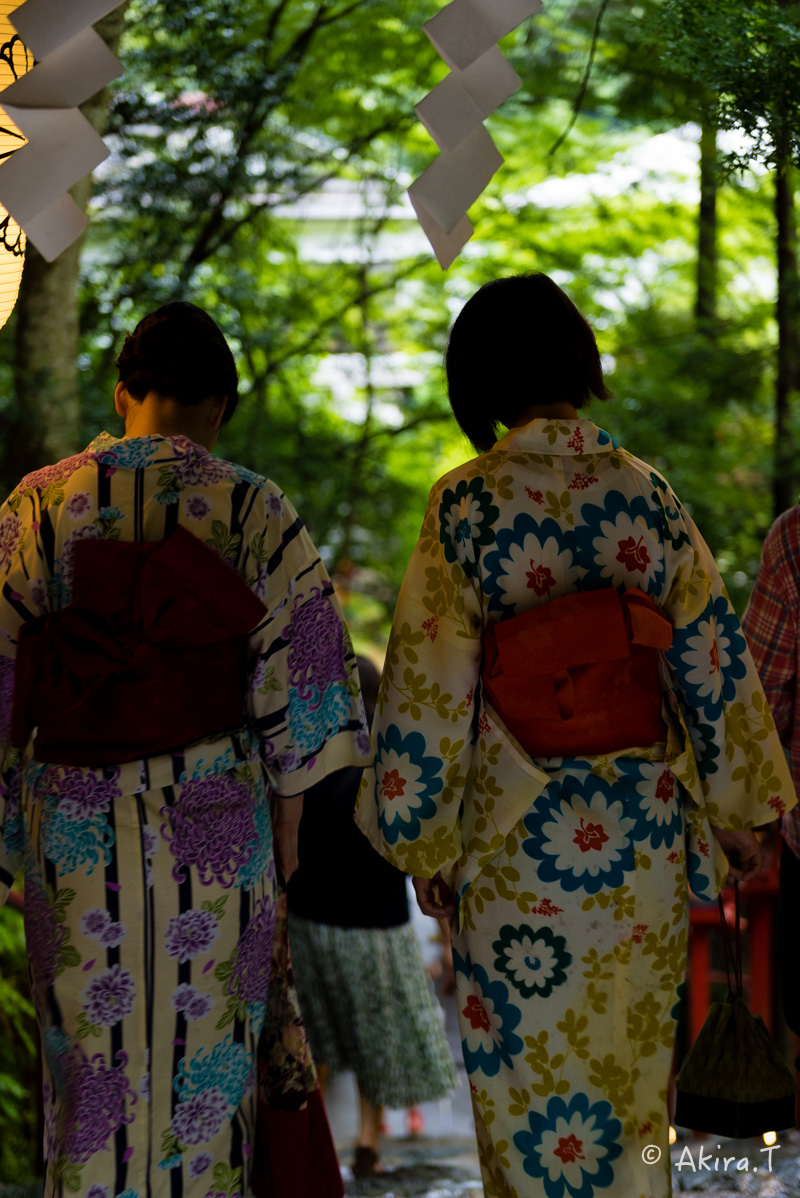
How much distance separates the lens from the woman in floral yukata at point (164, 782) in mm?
1747

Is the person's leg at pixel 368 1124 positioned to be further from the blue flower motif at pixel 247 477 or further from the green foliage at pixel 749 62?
the green foliage at pixel 749 62

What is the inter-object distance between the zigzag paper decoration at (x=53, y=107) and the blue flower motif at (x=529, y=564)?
0.99 meters

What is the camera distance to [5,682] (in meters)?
1.90

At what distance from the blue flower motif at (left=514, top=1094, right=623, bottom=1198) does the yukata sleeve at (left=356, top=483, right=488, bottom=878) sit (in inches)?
18.5

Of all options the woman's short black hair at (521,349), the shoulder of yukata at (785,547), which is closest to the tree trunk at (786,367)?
the shoulder of yukata at (785,547)

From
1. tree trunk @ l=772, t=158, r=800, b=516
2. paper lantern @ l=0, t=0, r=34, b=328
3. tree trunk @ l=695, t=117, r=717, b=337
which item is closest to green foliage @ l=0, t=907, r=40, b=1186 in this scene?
paper lantern @ l=0, t=0, r=34, b=328

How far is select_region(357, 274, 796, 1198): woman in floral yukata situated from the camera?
1.81 meters

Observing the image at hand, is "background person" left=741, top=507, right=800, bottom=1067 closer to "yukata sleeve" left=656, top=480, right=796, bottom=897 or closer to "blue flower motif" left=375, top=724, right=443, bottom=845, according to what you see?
"yukata sleeve" left=656, top=480, right=796, bottom=897

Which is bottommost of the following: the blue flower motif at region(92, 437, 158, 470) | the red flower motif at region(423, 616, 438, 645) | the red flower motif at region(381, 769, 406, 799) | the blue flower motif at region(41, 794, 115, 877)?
the blue flower motif at region(41, 794, 115, 877)

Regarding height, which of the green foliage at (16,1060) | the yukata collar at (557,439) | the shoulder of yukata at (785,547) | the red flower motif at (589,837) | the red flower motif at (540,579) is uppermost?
the yukata collar at (557,439)

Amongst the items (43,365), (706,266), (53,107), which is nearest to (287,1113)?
(53,107)

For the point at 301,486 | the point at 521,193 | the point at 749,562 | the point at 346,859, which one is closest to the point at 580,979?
the point at 346,859

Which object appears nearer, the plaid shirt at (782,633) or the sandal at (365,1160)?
the plaid shirt at (782,633)

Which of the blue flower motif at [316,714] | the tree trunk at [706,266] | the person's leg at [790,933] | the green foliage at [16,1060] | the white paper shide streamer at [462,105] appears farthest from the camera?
the tree trunk at [706,266]
